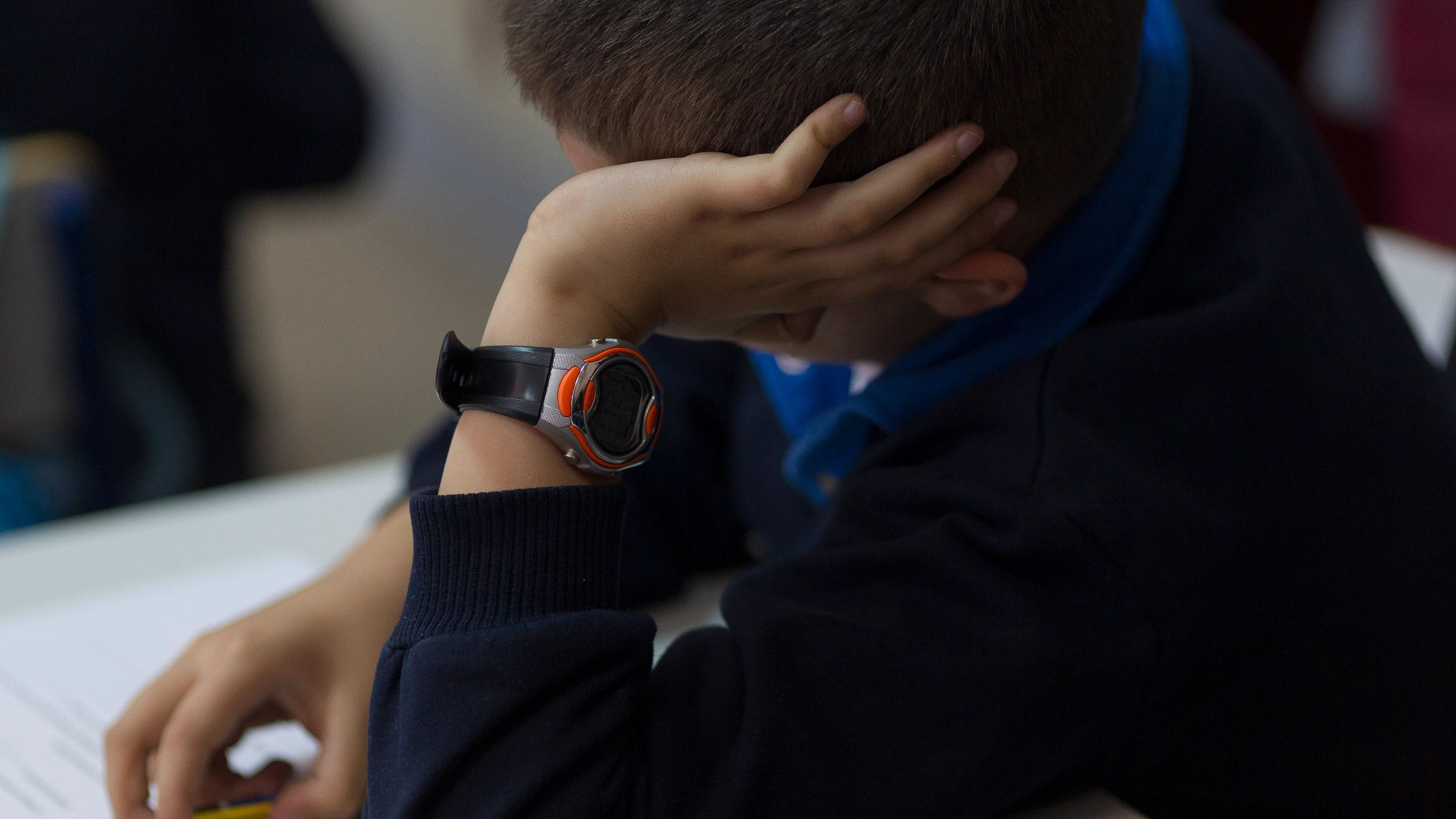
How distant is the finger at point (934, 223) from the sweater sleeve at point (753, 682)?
0.36 feet

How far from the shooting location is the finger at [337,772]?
558 millimetres

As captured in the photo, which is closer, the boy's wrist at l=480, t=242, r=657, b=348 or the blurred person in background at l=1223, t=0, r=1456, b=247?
the boy's wrist at l=480, t=242, r=657, b=348

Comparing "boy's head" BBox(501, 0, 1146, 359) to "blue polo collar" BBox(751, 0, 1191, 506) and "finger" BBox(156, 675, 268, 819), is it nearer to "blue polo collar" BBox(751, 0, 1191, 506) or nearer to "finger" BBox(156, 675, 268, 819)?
"blue polo collar" BBox(751, 0, 1191, 506)

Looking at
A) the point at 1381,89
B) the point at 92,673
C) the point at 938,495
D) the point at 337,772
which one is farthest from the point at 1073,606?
the point at 1381,89

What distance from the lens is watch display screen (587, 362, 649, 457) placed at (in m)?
0.51

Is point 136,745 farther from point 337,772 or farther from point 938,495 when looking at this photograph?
point 938,495

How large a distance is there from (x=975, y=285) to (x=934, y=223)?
0.20 feet

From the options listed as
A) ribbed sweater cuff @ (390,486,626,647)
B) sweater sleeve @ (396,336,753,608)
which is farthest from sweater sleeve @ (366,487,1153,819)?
sweater sleeve @ (396,336,753,608)

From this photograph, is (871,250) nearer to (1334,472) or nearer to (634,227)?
(634,227)

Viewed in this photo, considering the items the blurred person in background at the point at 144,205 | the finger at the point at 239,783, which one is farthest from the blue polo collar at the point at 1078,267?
the blurred person in background at the point at 144,205

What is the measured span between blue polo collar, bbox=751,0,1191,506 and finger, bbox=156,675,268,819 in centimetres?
32

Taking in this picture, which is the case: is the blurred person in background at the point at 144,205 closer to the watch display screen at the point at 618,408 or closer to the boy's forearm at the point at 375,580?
the boy's forearm at the point at 375,580


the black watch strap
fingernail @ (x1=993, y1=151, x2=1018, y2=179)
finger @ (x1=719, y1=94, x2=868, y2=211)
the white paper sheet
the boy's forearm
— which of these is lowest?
the white paper sheet

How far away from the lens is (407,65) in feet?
10.5
